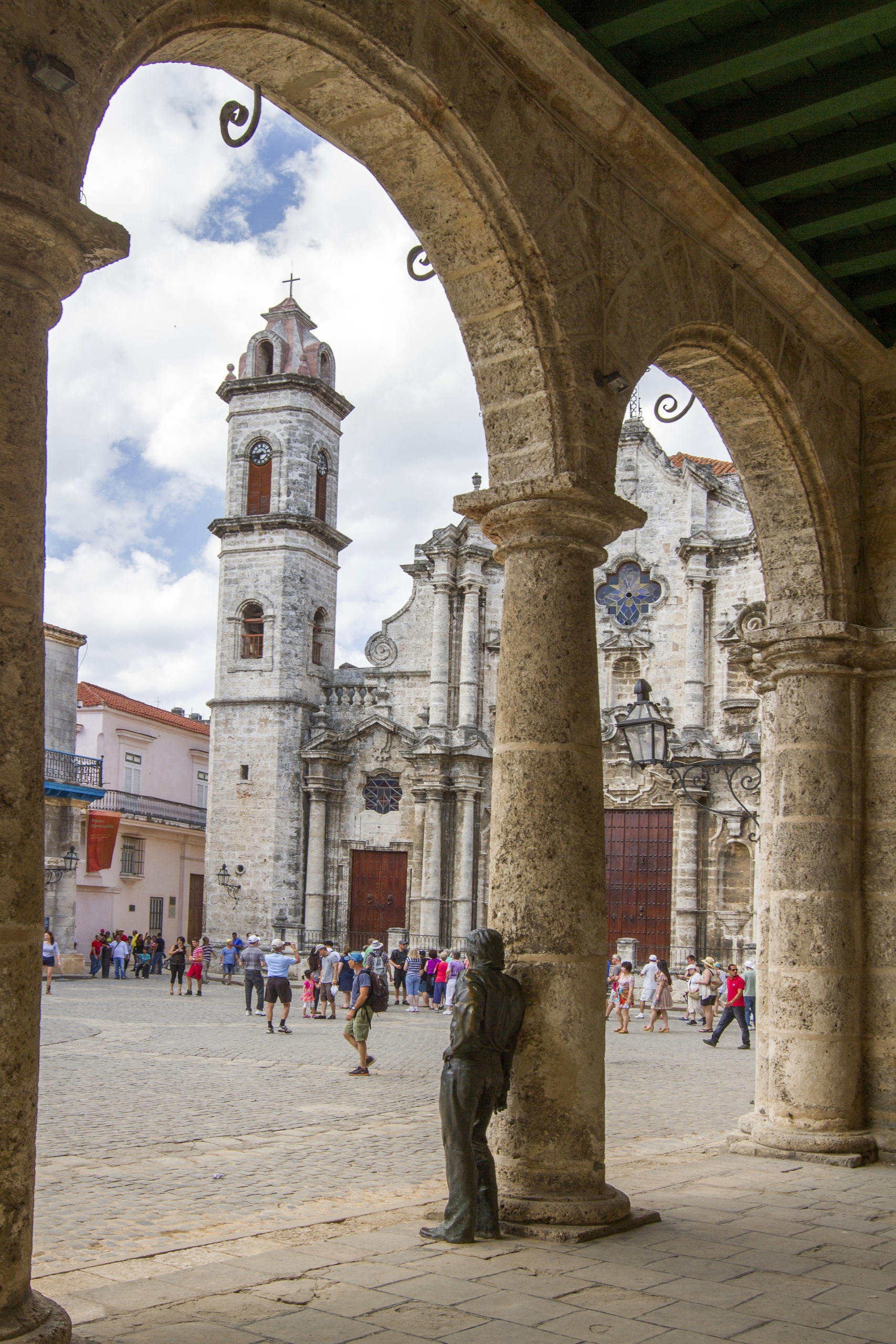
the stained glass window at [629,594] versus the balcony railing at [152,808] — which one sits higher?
the stained glass window at [629,594]

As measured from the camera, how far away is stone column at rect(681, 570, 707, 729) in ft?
85.1

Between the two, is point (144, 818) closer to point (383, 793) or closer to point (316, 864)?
point (316, 864)

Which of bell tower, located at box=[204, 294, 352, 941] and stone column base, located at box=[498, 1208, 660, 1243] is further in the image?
bell tower, located at box=[204, 294, 352, 941]

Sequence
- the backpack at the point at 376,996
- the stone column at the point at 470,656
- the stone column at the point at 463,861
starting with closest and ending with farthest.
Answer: the backpack at the point at 376,996, the stone column at the point at 463,861, the stone column at the point at 470,656

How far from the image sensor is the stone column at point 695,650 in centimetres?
2595

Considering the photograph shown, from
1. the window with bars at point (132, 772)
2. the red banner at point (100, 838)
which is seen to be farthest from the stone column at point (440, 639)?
the window with bars at point (132, 772)

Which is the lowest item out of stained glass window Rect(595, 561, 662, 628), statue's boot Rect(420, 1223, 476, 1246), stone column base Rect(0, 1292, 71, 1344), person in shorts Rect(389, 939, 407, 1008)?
person in shorts Rect(389, 939, 407, 1008)

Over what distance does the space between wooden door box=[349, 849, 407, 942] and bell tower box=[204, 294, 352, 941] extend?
4.25 feet

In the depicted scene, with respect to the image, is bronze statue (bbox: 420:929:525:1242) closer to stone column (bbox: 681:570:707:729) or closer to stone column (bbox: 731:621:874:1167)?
stone column (bbox: 731:621:874:1167)

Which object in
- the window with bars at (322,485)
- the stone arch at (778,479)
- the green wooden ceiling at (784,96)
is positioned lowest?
the stone arch at (778,479)

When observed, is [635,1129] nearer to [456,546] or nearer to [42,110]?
[42,110]

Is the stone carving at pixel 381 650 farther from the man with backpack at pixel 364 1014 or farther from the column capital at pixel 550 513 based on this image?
the column capital at pixel 550 513

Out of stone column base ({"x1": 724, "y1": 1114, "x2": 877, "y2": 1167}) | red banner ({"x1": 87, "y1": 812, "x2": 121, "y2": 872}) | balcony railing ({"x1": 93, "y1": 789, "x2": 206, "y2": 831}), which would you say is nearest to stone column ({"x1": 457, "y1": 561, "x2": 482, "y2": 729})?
red banner ({"x1": 87, "y1": 812, "x2": 121, "y2": 872})

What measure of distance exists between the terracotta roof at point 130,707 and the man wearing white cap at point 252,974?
55.6ft
